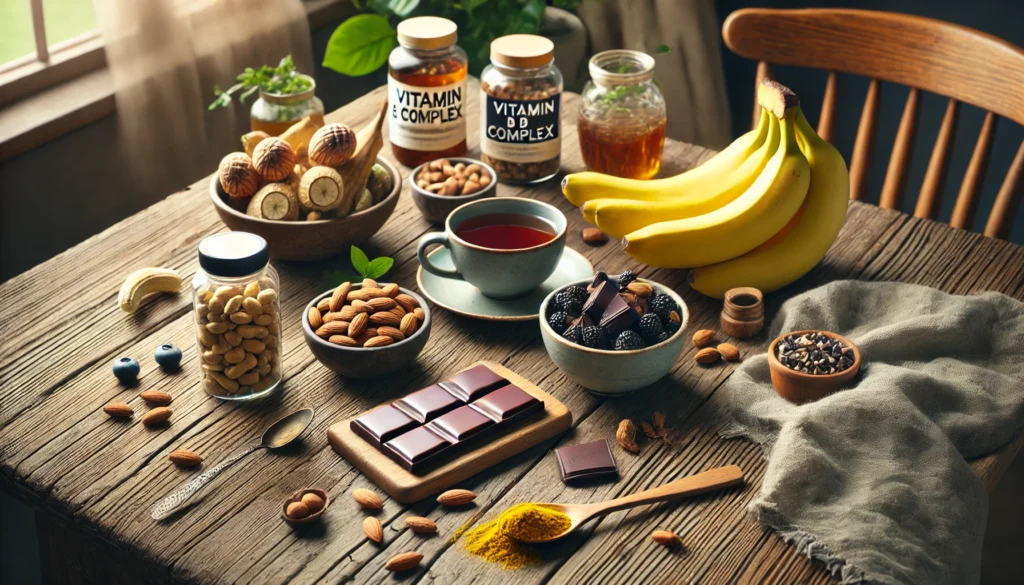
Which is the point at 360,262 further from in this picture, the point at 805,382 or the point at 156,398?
the point at 805,382

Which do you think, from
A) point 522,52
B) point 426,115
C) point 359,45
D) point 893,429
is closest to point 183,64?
point 359,45

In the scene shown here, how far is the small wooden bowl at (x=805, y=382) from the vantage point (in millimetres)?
1092

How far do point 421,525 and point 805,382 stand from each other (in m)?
0.44

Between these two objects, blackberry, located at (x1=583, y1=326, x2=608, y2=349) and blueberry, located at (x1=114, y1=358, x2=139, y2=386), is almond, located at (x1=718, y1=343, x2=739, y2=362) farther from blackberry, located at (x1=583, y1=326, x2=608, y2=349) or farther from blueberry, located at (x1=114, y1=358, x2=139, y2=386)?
blueberry, located at (x1=114, y1=358, x2=139, y2=386)

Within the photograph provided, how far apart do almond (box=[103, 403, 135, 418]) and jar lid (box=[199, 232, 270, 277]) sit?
0.58ft

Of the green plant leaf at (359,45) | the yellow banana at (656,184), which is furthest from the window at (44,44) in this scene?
the yellow banana at (656,184)

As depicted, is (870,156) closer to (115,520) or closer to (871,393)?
(871,393)

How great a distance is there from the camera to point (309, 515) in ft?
3.13

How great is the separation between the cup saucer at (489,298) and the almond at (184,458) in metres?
0.36

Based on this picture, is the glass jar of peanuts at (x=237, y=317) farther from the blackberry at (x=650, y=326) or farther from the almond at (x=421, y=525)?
the blackberry at (x=650, y=326)

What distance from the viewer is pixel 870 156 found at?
5.82ft

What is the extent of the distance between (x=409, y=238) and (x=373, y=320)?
323mm

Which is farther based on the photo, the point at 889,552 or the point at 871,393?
the point at 871,393

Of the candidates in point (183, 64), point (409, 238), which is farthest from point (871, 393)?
point (183, 64)
